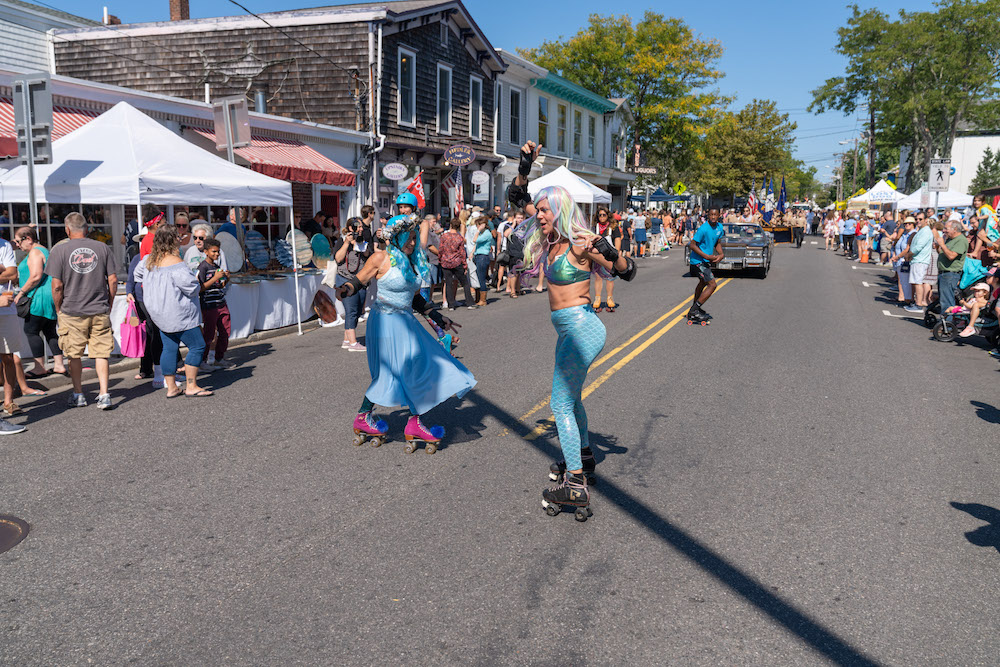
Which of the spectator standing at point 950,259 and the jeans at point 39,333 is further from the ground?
the spectator standing at point 950,259

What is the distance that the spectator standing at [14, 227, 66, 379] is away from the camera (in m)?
7.11

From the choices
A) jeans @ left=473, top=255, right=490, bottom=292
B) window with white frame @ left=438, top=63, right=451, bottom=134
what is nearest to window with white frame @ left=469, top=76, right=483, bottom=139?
window with white frame @ left=438, top=63, right=451, bottom=134

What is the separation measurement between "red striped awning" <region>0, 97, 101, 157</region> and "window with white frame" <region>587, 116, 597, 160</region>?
90.8ft

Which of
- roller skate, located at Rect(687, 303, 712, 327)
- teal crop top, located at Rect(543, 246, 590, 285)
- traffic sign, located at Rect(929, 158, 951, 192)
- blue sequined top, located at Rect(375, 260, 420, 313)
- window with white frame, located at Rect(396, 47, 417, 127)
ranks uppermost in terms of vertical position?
window with white frame, located at Rect(396, 47, 417, 127)

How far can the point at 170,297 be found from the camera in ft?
24.0

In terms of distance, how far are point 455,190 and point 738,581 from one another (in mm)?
18462

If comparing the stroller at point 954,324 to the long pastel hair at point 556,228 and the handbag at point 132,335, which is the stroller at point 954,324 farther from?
the handbag at point 132,335

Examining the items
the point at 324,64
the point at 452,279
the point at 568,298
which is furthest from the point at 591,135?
the point at 568,298

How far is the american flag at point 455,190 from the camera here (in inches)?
810

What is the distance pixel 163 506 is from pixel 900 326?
12.3 m

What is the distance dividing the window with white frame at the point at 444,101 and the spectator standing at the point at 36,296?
56.5ft

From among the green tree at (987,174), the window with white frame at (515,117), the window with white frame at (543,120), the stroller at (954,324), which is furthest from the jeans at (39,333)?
the green tree at (987,174)

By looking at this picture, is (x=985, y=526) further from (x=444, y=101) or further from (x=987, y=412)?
(x=444, y=101)

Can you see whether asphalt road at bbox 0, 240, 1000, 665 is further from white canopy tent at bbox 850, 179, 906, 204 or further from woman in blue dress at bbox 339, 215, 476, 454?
white canopy tent at bbox 850, 179, 906, 204
